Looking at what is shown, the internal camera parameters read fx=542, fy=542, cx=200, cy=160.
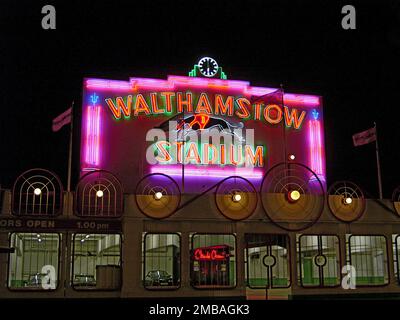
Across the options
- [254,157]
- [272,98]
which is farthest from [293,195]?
[272,98]

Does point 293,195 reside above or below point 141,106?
below

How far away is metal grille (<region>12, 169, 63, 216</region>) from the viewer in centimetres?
1644

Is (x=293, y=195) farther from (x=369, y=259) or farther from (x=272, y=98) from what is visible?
(x=272, y=98)

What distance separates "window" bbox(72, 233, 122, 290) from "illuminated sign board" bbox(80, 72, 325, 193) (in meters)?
5.98

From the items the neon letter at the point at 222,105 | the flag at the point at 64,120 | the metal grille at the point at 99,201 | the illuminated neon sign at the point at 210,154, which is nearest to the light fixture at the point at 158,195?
the metal grille at the point at 99,201

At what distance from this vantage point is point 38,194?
16.5 metres

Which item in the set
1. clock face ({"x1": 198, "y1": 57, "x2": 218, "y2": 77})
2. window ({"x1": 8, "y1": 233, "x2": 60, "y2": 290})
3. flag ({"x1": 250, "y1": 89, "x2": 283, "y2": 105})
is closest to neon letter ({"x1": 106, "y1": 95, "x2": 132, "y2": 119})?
clock face ({"x1": 198, "y1": 57, "x2": 218, "y2": 77})

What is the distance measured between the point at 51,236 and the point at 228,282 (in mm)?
5743

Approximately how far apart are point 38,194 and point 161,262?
4339 mm

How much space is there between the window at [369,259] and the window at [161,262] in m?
6.01

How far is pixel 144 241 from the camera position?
1706cm

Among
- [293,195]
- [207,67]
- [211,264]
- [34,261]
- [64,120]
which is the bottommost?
[211,264]

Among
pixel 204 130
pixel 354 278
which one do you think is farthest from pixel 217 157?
pixel 354 278

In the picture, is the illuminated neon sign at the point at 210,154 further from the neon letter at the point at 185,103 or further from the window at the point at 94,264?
the window at the point at 94,264
